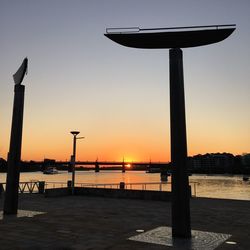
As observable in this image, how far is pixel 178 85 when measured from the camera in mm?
10891

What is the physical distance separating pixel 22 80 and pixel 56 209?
23.5ft

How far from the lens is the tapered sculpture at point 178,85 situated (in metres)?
10.5

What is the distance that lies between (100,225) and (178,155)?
15.0 ft

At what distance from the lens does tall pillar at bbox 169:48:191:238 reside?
411 inches

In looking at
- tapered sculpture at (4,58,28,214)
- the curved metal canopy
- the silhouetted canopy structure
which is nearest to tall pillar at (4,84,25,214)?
tapered sculpture at (4,58,28,214)

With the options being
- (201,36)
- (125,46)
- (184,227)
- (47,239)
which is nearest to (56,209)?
(47,239)

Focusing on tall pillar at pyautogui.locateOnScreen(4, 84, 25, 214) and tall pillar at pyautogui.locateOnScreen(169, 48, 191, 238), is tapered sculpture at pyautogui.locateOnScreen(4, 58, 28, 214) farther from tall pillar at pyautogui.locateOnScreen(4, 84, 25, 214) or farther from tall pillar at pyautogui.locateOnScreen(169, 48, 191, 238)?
tall pillar at pyautogui.locateOnScreen(169, 48, 191, 238)

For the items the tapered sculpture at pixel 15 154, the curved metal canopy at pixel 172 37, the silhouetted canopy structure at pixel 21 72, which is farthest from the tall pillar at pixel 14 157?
the curved metal canopy at pixel 172 37

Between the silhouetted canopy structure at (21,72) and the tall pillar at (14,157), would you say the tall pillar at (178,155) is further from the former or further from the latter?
the tall pillar at (14,157)

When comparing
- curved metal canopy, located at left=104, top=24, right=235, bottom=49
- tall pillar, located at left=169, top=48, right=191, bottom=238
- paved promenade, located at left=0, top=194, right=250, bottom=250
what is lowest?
paved promenade, located at left=0, top=194, right=250, bottom=250

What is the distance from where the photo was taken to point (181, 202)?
1043 cm

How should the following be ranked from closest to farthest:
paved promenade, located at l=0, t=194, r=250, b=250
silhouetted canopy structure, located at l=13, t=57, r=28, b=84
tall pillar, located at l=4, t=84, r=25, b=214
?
paved promenade, located at l=0, t=194, r=250, b=250, tall pillar, located at l=4, t=84, r=25, b=214, silhouetted canopy structure, located at l=13, t=57, r=28, b=84

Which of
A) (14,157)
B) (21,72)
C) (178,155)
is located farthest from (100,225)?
(21,72)

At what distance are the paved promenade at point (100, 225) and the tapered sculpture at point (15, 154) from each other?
819mm
